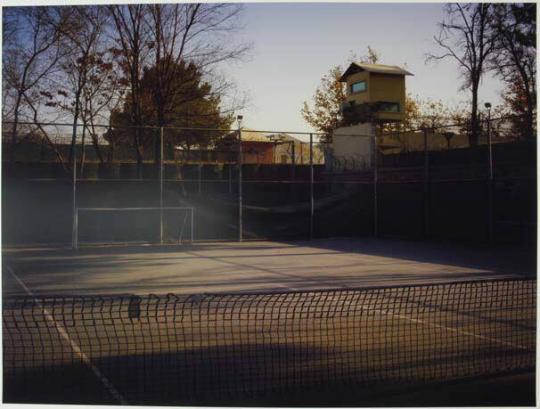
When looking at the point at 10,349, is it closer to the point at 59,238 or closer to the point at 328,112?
the point at 59,238

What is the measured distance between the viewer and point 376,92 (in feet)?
61.5

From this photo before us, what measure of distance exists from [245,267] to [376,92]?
10.3 metres

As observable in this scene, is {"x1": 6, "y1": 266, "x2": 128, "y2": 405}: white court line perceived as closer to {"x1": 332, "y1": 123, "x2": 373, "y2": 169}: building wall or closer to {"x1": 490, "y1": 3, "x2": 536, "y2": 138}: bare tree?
{"x1": 490, "y1": 3, "x2": 536, "y2": 138}: bare tree

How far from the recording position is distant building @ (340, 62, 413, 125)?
60.8 ft

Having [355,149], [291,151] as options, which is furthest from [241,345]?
[355,149]

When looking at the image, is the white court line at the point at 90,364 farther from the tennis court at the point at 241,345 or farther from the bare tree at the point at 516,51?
the bare tree at the point at 516,51

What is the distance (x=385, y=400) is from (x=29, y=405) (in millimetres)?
2287

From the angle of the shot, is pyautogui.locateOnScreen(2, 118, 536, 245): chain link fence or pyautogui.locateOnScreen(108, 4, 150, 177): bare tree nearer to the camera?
pyautogui.locateOnScreen(2, 118, 536, 245): chain link fence

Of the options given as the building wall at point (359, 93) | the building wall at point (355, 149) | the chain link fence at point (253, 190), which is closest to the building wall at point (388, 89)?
the building wall at point (359, 93)

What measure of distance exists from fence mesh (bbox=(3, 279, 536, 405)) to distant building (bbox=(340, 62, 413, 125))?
1323 centimetres

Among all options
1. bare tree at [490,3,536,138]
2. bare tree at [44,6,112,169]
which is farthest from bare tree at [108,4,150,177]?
bare tree at [490,3,536,138]

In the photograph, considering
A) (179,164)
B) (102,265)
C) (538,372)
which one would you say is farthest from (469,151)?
(538,372)

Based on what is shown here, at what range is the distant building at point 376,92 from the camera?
729 inches

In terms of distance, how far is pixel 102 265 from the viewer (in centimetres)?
1049
